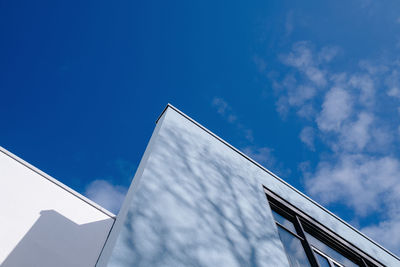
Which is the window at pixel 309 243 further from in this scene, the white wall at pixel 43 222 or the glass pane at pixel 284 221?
the white wall at pixel 43 222

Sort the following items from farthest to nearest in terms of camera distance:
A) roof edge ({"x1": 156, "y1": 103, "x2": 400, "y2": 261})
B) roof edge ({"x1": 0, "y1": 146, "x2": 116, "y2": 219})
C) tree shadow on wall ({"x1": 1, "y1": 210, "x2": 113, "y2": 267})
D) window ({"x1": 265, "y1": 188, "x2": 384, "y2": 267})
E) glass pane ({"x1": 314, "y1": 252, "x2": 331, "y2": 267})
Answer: roof edge ({"x1": 0, "y1": 146, "x2": 116, "y2": 219}) < tree shadow on wall ({"x1": 1, "y1": 210, "x2": 113, "y2": 267}) < roof edge ({"x1": 156, "y1": 103, "x2": 400, "y2": 261}) < glass pane ({"x1": 314, "y1": 252, "x2": 331, "y2": 267}) < window ({"x1": 265, "y1": 188, "x2": 384, "y2": 267})

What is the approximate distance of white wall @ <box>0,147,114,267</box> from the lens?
4258 mm

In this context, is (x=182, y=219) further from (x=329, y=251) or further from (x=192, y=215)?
(x=329, y=251)

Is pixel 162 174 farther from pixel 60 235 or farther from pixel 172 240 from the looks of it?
pixel 60 235

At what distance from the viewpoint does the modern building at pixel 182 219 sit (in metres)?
1.73

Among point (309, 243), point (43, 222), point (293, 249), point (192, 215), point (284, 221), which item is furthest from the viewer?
point (43, 222)

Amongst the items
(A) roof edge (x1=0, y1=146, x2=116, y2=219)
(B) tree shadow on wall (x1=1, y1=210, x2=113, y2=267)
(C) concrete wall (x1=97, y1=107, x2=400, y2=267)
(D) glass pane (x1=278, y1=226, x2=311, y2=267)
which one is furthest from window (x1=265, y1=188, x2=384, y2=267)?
(A) roof edge (x1=0, y1=146, x2=116, y2=219)

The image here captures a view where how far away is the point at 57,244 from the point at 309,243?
4.74 meters

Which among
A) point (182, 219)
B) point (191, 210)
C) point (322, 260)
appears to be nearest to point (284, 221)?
point (322, 260)

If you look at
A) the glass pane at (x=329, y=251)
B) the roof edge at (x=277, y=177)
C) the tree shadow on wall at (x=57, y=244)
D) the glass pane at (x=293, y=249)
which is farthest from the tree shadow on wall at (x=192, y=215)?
the tree shadow on wall at (x=57, y=244)

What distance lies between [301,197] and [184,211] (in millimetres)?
3179

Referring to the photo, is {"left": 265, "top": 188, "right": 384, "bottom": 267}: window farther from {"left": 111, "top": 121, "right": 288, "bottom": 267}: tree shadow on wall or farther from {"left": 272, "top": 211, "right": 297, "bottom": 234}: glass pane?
{"left": 111, "top": 121, "right": 288, "bottom": 267}: tree shadow on wall

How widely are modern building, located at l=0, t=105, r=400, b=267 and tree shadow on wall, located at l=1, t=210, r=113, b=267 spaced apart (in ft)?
0.06

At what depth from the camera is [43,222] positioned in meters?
4.75
